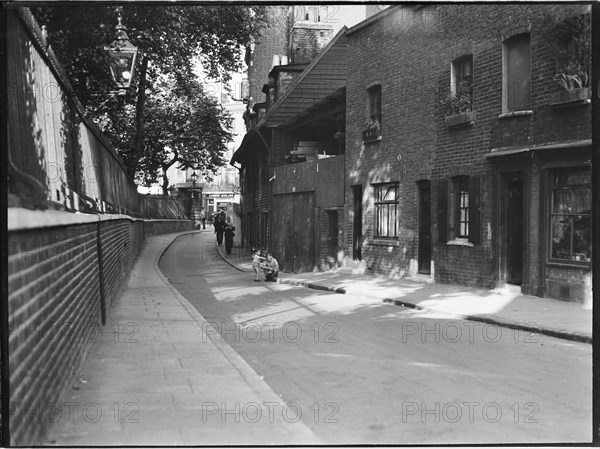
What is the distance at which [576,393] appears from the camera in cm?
648

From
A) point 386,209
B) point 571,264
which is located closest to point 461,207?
point 386,209

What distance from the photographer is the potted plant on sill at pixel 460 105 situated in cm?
1636

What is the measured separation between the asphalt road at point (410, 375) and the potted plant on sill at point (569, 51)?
475 cm

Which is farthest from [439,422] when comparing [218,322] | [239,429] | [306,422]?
[218,322]

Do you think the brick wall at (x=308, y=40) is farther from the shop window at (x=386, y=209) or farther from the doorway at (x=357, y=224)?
the shop window at (x=386, y=209)

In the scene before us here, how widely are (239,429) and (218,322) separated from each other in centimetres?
674

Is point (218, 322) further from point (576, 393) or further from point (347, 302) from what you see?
point (576, 393)

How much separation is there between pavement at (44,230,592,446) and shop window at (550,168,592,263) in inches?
41.4

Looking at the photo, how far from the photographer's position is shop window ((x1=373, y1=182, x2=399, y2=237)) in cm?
2017

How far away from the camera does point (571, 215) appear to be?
43.4 feet

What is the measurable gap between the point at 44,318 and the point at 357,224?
59.5 ft

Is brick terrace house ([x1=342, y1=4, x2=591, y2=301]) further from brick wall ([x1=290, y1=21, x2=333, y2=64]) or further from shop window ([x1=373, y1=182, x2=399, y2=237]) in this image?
brick wall ([x1=290, y1=21, x2=333, y2=64])

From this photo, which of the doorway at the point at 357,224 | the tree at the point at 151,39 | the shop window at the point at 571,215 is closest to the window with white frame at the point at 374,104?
the doorway at the point at 357,224

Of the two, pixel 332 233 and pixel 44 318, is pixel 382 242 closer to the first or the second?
pixel 332 233
